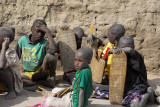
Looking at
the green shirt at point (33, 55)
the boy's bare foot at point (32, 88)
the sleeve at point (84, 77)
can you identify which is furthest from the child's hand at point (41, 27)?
the sleeve at point (84, 77)

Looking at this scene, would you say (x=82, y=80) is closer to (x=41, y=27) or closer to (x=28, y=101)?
(x=28, y=101)

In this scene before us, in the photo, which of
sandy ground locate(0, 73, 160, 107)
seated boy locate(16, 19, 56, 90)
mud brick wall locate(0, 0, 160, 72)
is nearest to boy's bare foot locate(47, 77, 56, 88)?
seated boy locate(16, 19, 56, 90)

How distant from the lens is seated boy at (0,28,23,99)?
3.82 meters

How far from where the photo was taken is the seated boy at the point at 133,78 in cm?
381

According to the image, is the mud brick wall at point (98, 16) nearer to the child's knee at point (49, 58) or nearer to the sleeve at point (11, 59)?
the child's knee at point (49, 58)

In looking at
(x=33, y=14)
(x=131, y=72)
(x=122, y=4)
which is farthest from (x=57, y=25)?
(x=131, y=72)

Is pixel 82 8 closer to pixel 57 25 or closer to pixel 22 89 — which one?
pixel 57 25

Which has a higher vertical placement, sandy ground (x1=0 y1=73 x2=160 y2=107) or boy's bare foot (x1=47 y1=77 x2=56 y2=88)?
boy's bare foot (x1=47 y1=77 x2=56 y2=88)

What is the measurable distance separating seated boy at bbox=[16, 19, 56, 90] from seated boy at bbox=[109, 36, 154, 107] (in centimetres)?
127

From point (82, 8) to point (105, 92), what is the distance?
249 centimetres

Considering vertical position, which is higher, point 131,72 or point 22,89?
point 131,72

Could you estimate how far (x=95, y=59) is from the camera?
4.52 meters

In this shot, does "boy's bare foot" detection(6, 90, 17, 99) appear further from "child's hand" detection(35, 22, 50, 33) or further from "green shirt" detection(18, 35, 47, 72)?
"child's hand" detection(35, 22, 50, 33)

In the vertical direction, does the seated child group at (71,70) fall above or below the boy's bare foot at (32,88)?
above
